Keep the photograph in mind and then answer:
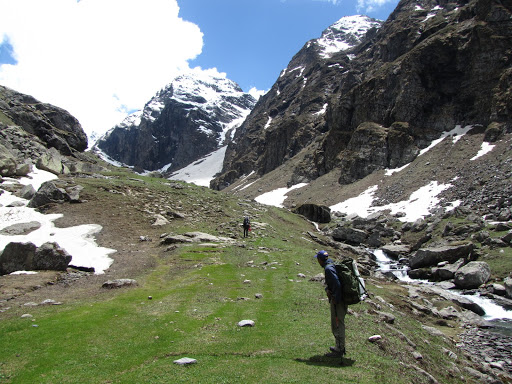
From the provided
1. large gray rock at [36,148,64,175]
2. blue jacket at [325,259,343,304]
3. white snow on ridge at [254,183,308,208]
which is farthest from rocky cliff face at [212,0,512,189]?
blue jacket at [325,259,343,304]

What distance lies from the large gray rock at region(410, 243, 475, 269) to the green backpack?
1208 inches

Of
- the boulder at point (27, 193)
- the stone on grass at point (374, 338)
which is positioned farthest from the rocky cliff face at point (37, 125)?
the stone on grass at point (374, 338)

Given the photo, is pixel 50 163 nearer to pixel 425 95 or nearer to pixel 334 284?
pixel 334 284

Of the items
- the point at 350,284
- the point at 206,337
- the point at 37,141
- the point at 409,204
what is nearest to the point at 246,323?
the point at 206,337

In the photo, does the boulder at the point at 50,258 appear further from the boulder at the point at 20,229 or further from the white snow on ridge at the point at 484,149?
the white snow on ridge at the point at 484,149

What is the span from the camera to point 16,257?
2056 cm

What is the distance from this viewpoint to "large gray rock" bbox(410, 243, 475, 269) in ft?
115

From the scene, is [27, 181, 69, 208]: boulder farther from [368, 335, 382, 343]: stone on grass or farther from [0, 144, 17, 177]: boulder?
[368, 335, 382, 343]: stone on grass

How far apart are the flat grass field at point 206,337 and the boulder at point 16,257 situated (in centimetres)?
421

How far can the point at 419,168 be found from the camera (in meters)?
86.0

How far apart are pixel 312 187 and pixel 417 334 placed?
343ft

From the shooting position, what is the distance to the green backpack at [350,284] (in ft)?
33.4

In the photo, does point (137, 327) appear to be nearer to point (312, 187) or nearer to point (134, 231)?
point (134, 231)

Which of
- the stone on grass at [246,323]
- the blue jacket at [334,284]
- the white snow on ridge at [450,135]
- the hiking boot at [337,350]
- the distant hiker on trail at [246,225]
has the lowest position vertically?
the stone on grass at [246,323]
